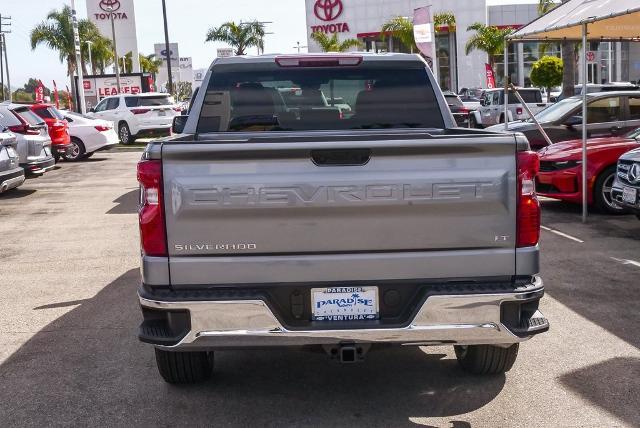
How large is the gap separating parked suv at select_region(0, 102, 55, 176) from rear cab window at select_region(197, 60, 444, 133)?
37.8ft

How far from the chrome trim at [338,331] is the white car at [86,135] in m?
20.4

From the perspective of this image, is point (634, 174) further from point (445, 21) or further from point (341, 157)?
point (445, 21)

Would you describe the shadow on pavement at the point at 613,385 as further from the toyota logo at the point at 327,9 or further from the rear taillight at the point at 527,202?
the toyota logo at the point at 327,9

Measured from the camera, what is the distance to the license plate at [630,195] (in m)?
9.29

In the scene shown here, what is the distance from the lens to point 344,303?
4082 mm

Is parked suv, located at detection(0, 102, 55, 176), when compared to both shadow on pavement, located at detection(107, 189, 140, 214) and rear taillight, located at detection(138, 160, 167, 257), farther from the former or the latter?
rear taillight, located at detection(138, 160, 167, 257)

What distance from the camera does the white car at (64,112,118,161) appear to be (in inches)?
924

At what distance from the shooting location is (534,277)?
418cm

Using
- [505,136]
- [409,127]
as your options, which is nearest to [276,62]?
[409,127]

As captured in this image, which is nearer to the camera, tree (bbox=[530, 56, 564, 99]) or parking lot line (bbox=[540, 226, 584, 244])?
parking lot line (bbox=[540, 226, 584, 244])

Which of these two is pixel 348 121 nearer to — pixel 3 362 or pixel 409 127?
pixel 409 127

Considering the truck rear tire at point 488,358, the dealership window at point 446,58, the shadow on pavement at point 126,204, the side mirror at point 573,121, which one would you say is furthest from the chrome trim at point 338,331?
the dealership window at point 446,58

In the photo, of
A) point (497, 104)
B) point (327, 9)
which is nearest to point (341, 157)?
point (497, 104)

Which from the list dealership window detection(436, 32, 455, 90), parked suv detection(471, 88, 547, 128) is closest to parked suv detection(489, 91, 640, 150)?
parked suv detection(471, 88, 547, 128)
